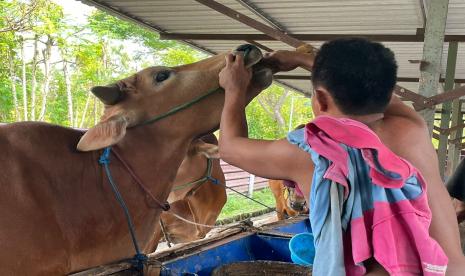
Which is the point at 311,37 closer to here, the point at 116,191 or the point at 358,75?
the point at 116,191

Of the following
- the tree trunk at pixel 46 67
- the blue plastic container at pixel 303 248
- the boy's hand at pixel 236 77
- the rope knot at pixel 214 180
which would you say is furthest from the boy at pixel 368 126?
the tree trunk at pixel 46 67

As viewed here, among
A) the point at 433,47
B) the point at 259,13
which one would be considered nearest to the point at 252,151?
the point at 433,47

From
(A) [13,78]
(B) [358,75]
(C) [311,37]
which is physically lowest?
(A) [13,78]

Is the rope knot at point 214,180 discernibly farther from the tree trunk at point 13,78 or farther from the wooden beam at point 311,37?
the tree trunk at point 13,78

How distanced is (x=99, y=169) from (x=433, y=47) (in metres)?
2.53

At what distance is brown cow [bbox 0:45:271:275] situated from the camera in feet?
7.77

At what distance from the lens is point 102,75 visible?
50.2 feet

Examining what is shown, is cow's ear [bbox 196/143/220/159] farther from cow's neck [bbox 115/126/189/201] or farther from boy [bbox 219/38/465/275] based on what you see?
boy [bbox 219/38/465/275]

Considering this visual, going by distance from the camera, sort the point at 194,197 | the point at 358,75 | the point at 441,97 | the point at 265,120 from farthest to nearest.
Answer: the point at 265,120
the point at 194,197
the point at 441,97
the point at 358,75

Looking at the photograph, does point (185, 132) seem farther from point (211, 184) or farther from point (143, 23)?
point (143, 23)

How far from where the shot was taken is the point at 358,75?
142cm

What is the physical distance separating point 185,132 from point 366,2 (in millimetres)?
3472

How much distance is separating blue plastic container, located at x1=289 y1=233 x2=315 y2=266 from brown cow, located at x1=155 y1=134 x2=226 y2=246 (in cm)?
254

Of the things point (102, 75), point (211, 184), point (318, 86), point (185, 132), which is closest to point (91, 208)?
point (185, 132)
